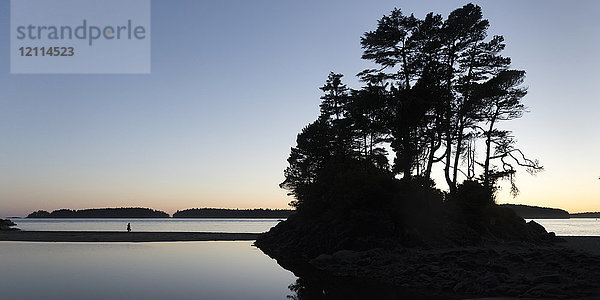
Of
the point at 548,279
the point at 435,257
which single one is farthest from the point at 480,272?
the point at 435,257

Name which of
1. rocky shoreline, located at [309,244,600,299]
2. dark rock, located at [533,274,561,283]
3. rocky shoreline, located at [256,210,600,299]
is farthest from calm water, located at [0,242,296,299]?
dark rock, located at [533,274,561,283]

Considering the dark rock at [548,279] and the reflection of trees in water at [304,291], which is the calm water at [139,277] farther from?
the dark rock at [548,279]

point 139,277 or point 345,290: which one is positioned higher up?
point 139,277

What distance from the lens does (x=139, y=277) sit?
25.2 metres

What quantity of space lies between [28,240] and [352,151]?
41408 millimetres

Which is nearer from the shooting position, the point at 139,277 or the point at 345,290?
the point at 345,290

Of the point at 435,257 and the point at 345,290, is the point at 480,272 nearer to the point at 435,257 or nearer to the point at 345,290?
the point at 435,257

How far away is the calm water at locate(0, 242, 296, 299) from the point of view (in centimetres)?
2031

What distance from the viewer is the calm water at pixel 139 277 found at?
20.3m

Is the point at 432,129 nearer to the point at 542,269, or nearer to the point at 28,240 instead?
the point at 542,269

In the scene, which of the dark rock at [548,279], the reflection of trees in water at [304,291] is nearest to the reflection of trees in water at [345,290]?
the reflection of trees in water at [304,291]

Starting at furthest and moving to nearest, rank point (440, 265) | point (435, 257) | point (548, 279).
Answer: point (435, 257) < point (440, 265) < point (548, 279)

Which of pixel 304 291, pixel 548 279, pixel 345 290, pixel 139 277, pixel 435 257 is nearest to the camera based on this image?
pixel 548 279

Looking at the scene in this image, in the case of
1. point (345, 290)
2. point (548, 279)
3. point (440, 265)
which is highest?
point (548, 279)
